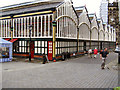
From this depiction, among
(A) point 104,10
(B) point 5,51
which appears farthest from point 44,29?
(A) point 104,10

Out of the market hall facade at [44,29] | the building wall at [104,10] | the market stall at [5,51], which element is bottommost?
the market stall at [5,51]

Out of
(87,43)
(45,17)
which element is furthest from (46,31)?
(87,43)

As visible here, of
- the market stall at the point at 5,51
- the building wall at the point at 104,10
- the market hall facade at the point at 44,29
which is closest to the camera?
the market stall at the point at 5,51

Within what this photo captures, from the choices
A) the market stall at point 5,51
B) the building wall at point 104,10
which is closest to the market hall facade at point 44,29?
the market stall at point 5,51

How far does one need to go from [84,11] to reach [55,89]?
1072 inches

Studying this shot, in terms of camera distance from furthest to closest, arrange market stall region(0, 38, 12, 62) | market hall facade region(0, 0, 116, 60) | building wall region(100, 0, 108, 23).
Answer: building wall region(100, 0, 108, 23)
market hall facade region(0, 0, 116, 60)
market stall region(0, 38, 12, 62)

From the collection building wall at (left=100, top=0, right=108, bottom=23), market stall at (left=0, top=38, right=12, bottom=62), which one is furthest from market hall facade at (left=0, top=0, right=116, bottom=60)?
building wall at (left=100, top=0, right=108, bottom=23)

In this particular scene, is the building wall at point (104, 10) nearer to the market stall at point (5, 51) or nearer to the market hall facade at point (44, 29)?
the market hall facade at point (44, 29)

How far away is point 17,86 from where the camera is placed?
8.07m

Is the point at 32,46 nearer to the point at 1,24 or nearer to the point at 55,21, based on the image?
the point at 55,21

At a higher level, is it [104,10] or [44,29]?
[104,10]

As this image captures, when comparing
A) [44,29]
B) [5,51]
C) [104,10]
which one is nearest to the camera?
[5,51]

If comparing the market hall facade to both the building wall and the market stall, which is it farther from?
the building wall

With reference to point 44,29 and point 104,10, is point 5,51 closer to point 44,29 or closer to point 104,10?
point 44,29
